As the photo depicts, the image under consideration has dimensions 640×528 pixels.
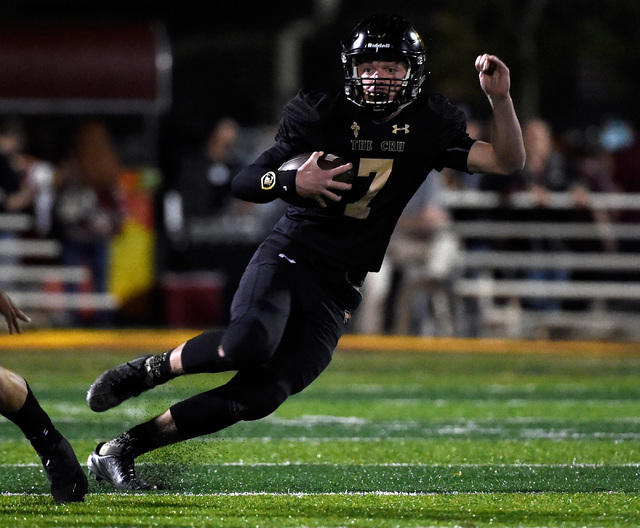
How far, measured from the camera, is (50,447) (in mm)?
4688

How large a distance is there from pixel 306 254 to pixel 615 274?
7.17 meters

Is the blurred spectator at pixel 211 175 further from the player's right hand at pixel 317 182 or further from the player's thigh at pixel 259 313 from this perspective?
the player's right hand at pixel 317 182

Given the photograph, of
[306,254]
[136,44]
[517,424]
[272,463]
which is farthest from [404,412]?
[136,44]

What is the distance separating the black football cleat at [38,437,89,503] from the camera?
4.67 m

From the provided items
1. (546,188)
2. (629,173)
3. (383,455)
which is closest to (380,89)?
(383,455)

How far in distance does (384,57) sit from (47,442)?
1.79 meters

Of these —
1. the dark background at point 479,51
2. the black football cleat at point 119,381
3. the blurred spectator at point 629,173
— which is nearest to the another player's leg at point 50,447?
the black football cleat at point 119,381

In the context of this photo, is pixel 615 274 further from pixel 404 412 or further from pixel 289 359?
pixel 289 359

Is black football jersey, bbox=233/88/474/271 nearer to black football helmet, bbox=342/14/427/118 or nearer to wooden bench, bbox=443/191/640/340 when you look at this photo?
black football helmet, bbox=342/14/427/118

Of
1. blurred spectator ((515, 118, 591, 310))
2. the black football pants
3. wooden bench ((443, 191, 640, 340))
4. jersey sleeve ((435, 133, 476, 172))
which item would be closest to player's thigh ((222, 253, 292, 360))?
the black football pants

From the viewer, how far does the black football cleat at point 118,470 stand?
4957mm

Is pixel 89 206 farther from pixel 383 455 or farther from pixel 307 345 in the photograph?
pixel 307 345

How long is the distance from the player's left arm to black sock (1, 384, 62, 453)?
1.76 m

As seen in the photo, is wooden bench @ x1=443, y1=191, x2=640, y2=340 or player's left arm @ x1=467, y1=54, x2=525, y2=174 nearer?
player's left arm @ x1=467, y1=54, x2=525, y2=174
